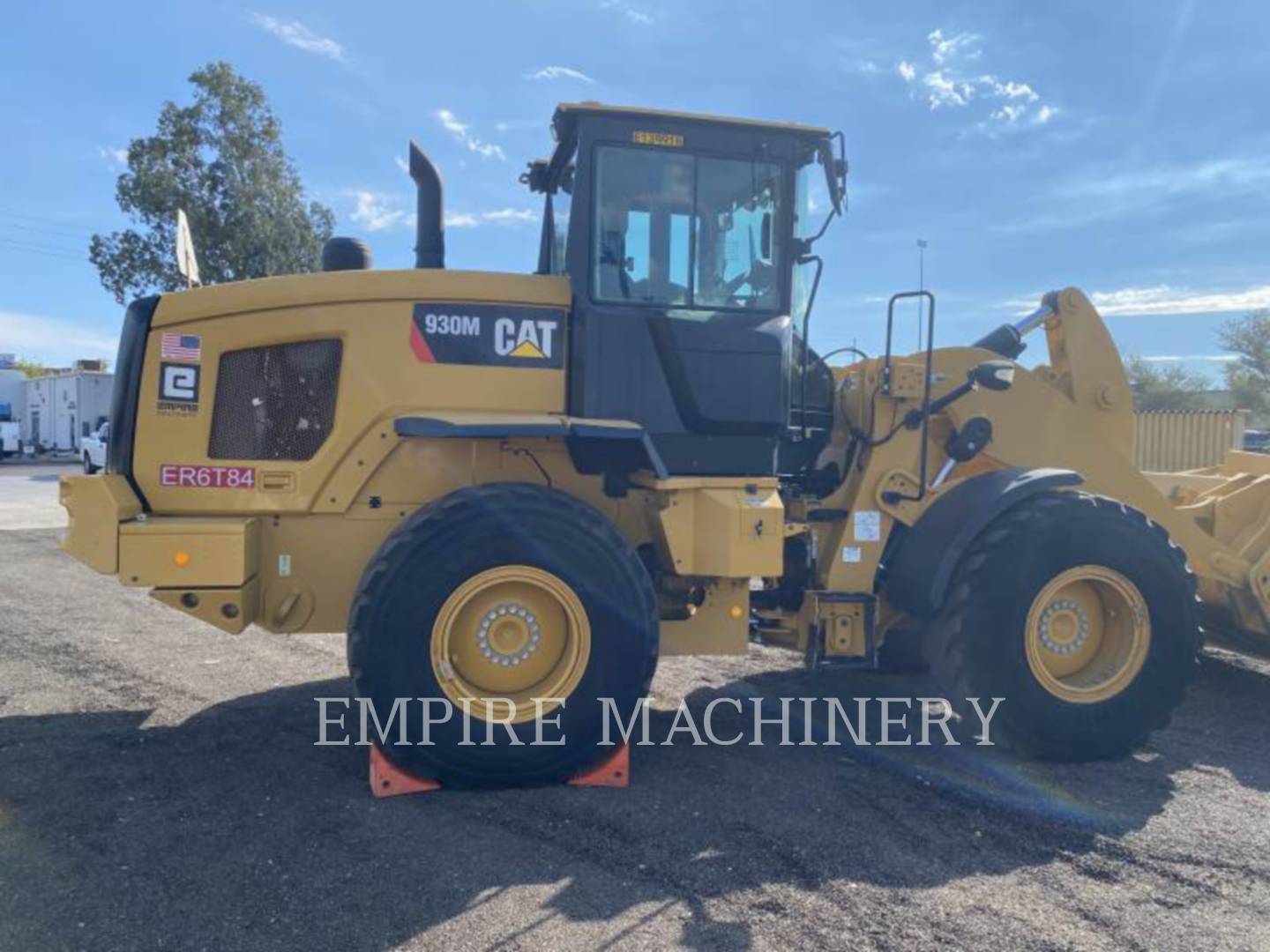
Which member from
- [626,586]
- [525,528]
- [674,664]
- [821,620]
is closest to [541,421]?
[525,528]

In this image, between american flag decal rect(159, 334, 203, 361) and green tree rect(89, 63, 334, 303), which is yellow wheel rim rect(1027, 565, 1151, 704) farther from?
green tree rect(89, 63, 334, 303)

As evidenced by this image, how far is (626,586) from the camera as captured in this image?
436 centimetres

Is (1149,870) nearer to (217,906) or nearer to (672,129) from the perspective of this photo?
(217,906)

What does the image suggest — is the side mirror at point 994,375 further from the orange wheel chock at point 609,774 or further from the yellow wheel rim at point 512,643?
the orange wheel chock at point 609,774

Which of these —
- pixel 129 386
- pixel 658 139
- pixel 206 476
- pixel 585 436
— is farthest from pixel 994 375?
pixel 129 386

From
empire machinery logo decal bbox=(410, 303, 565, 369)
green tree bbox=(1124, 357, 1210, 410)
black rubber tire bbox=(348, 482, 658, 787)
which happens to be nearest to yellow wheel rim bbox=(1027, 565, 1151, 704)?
black rubber tire bbox=(348, 482, 658, 787)

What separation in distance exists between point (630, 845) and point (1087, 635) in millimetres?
2811

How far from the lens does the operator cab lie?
15.7 ft

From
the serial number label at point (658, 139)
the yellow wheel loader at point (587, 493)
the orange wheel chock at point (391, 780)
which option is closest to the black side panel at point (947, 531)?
the yellow wheel loader at point (587, 493)

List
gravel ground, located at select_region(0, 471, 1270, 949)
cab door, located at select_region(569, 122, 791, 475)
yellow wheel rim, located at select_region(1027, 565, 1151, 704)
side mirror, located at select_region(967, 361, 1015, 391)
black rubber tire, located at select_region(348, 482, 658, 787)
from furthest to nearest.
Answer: side mirror, located at select_region(967, 361, 1015, 391) → yellow wheel rim, located at select_region(1027, 565, 1151, 704) → cab door, located at select_region(569, 122, 791, 475) → black rubber tire, located at select_region(348, 482, 658, 787) → gravel ground, located at select_region(0, 471, 1270, 949)

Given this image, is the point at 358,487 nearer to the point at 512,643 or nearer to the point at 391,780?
the point at 512,643

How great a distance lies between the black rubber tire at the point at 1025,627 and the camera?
479 cm

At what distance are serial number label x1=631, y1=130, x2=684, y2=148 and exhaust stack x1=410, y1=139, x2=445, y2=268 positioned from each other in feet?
4.02

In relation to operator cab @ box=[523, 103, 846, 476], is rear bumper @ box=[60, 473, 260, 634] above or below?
below
